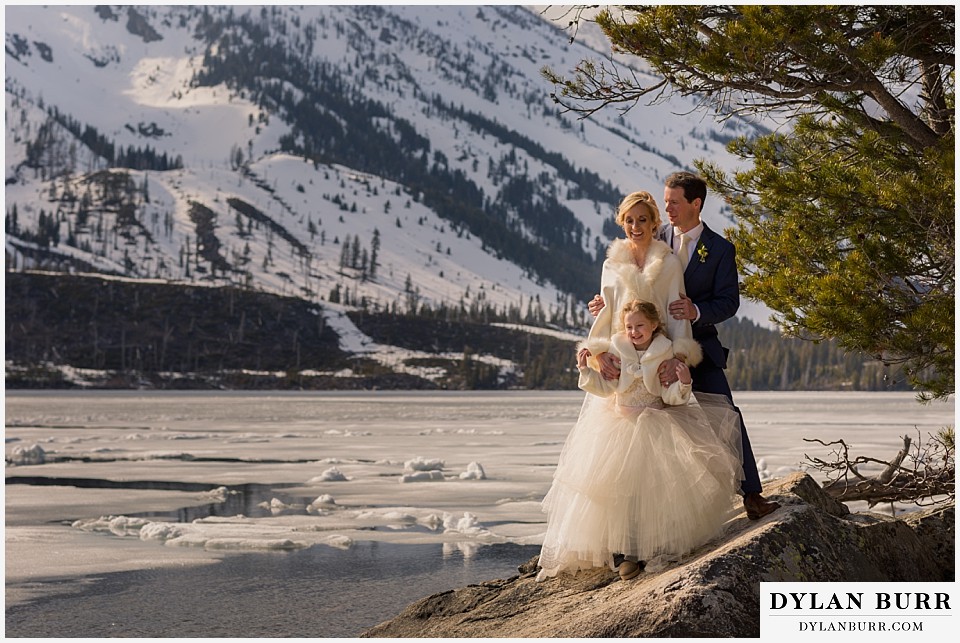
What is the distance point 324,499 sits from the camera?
60.6 feet

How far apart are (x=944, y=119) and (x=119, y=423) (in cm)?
4196

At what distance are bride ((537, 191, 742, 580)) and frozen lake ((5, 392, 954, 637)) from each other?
4.74 m

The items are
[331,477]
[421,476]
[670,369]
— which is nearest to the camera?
[670,369]

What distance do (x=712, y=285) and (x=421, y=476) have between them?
17.2 m

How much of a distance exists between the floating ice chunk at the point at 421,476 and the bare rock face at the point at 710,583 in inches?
591

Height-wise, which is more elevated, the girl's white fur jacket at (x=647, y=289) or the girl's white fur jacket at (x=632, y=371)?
the girl's white fur jacket at (x=647, y=289)

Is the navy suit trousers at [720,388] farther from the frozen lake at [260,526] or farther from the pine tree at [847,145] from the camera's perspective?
the frozen lake at [260,526]

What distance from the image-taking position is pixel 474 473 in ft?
75.2

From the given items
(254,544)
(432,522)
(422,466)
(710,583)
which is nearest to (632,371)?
(710,583)

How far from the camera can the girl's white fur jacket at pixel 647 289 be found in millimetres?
6172

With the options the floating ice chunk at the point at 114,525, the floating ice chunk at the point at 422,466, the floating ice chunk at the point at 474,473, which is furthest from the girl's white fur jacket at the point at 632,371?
the floating ice chunk at the point at 422,466

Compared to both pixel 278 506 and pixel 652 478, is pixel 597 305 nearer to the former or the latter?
pixel 652 478

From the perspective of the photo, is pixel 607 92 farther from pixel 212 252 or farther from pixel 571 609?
pixel 212 252

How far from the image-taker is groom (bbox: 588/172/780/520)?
20.3ft
